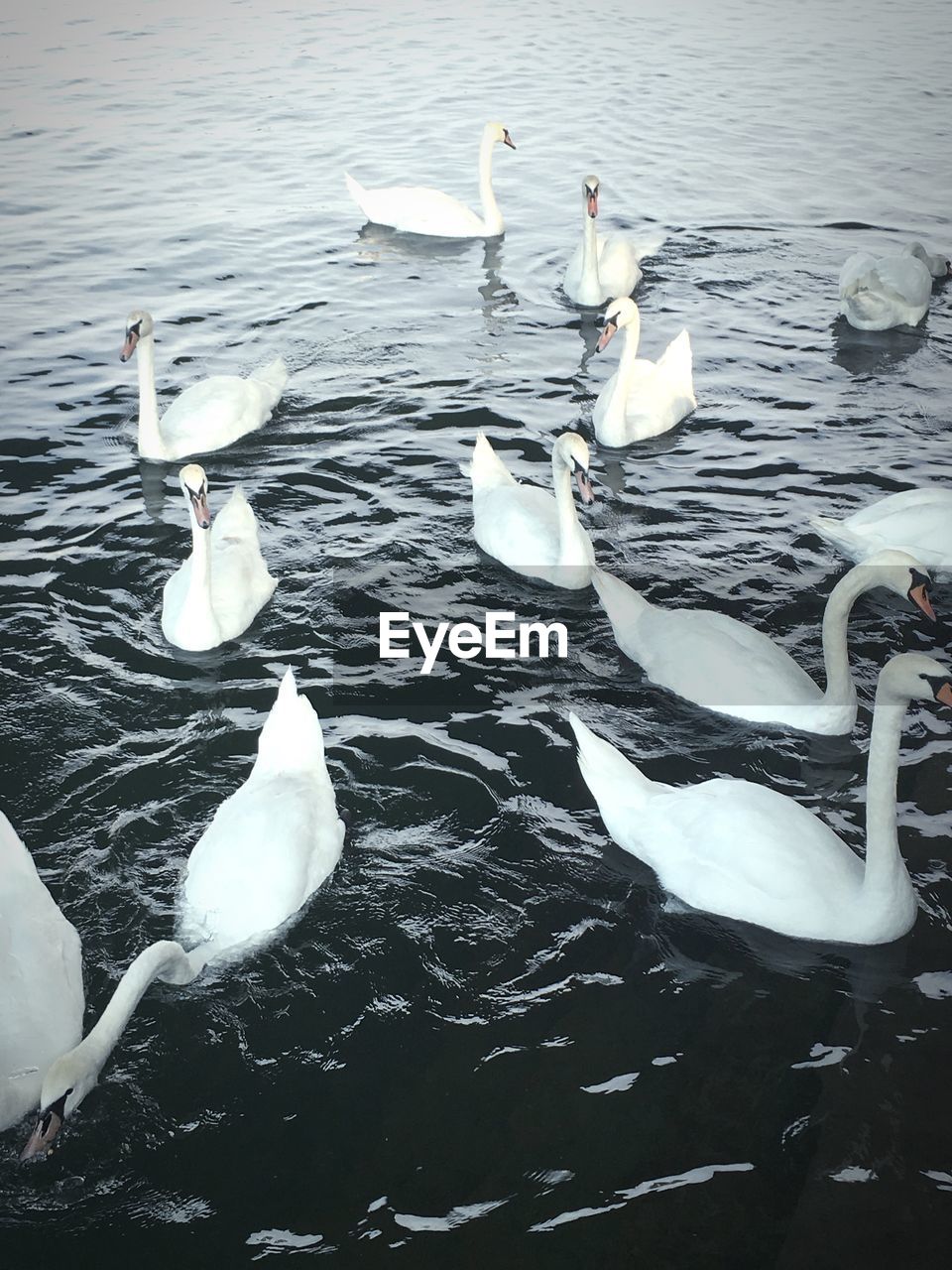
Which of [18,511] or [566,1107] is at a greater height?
[18,511]

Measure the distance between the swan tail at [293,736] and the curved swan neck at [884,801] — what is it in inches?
97.4

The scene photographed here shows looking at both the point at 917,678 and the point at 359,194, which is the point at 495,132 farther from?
the point at 917,678

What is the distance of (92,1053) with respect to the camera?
173 inches

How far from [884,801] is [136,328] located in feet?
22.6

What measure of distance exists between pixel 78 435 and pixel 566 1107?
24.5 feet

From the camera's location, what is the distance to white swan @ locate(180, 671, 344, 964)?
547cm

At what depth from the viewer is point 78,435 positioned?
10547mm

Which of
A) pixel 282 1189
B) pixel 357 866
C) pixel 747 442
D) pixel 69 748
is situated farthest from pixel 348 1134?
pixel 747 442

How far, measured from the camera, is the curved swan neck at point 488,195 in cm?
1526

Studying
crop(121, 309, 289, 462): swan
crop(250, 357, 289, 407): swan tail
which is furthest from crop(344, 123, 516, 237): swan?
crop(121, 309, 289, 462): swan

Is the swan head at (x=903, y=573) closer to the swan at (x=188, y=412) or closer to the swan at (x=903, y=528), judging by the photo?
the swan at (x=903, y=528)

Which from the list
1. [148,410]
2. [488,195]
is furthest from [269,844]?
[488,195]

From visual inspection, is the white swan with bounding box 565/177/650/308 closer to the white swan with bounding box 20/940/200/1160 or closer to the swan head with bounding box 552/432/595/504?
the swan head with bounding box 552/432/595/504

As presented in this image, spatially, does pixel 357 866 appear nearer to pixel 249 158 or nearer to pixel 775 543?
pixel 775 543
